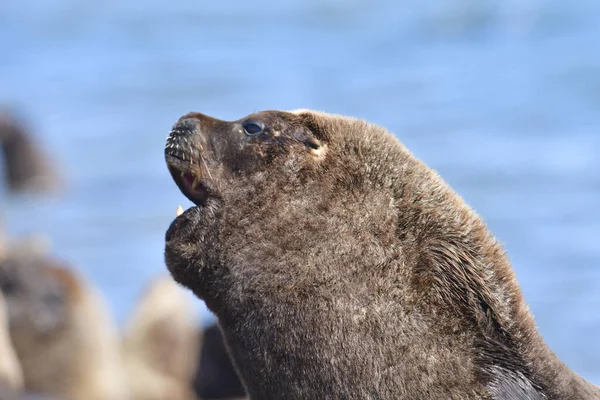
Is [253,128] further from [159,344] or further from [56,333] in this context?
[159,344]

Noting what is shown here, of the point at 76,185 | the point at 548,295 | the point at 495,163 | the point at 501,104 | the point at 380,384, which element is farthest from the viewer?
the point at 501,104

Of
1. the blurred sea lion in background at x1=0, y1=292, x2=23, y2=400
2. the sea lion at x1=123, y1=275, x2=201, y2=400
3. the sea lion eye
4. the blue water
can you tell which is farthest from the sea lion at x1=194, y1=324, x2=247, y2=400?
the sea lion eye

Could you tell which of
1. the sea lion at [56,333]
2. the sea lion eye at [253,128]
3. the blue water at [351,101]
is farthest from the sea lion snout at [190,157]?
the blue water at [351,101]

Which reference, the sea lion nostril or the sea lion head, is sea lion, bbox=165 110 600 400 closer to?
the sea lion head

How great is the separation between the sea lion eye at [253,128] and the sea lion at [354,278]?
0.22 feet

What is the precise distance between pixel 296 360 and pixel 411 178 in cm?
85

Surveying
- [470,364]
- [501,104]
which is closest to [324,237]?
[470,364]

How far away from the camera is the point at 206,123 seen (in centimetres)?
450

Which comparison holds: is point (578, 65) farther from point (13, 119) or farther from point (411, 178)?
point (411, 178)

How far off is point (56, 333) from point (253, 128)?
6287mm

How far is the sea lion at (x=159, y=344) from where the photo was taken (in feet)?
35.7

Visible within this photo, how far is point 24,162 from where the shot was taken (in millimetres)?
21047

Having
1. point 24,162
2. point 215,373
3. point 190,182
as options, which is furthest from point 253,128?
point 24,162

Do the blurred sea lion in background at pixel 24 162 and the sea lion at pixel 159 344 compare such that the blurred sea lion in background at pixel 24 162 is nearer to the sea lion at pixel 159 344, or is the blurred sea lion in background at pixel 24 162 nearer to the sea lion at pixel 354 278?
the sea lion at pixel 159 344
